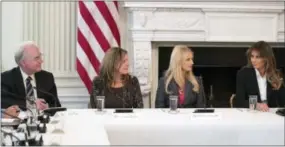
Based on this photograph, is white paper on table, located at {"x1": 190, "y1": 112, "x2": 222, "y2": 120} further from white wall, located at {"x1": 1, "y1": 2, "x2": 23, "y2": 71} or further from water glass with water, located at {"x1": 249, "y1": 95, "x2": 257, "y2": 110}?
white wall, located at {"x1": 1, "y1": 2, "x2": 23, "y2": 71}

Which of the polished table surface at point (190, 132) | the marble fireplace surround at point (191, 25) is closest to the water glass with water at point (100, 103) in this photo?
the polished table surface at point (190, 132)

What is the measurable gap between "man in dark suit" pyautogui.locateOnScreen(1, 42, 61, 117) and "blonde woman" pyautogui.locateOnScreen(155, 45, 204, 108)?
78cm

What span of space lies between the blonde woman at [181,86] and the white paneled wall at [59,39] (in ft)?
3.80

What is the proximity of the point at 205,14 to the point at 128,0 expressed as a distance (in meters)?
0.75

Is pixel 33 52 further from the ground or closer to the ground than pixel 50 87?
further from the ground

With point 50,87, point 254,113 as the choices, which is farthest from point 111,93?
point 254,113

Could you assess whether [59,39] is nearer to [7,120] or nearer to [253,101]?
[7,120]

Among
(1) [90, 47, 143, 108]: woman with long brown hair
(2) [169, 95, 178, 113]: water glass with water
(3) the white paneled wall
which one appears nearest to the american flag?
(3) the white paneled wall

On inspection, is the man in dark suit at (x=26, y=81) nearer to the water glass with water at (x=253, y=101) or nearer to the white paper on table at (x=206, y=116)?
the white paper on table at (x=206, y=116)

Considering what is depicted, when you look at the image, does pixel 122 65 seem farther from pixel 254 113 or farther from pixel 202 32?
pixel 202 32

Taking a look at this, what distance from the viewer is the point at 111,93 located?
3.24m

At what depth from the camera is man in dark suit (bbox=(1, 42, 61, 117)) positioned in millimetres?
3094

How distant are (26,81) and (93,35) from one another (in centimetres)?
109

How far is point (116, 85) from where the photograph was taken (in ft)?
10.8
